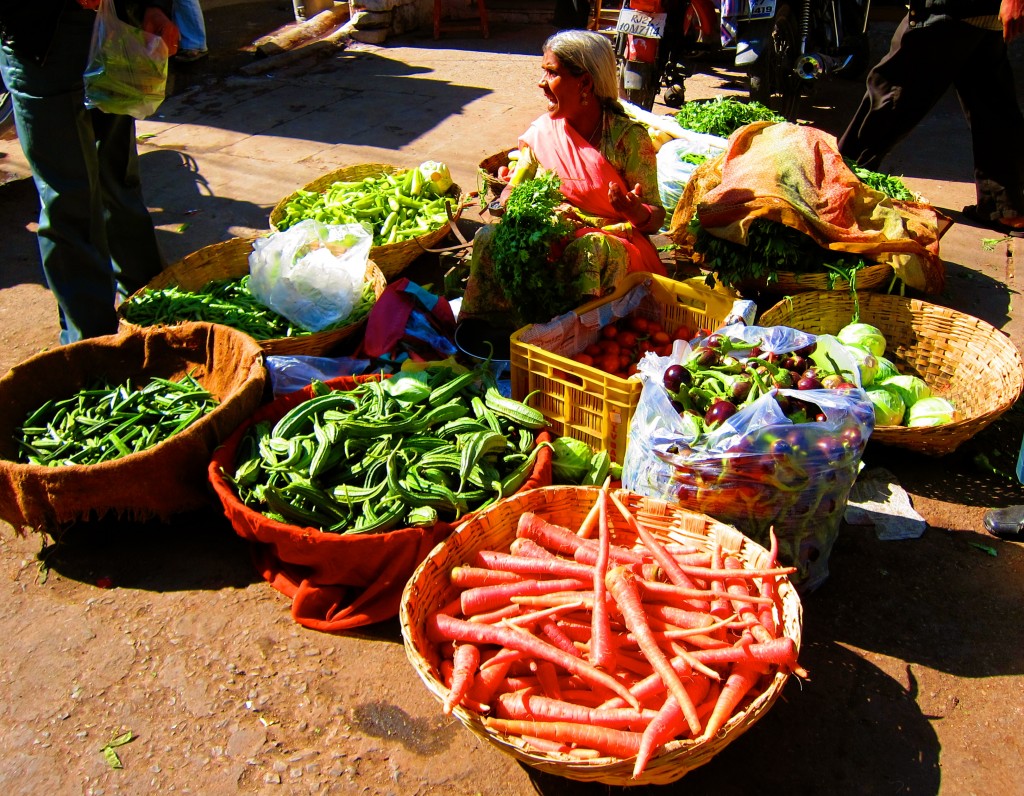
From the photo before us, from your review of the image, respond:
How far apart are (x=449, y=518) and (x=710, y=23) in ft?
18.1

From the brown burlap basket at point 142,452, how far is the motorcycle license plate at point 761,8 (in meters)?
4.64

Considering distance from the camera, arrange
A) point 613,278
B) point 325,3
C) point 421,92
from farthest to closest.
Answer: point 325,3 → point 421,92 → point 613,278

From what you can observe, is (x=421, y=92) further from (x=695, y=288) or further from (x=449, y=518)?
(x=449, y=518)

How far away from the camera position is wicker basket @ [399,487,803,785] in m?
2.14

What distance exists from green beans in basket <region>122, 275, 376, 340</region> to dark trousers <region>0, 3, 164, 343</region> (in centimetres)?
22

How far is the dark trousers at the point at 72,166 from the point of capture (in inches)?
148

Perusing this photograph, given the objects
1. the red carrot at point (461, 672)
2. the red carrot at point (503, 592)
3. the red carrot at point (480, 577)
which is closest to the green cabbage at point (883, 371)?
the red carrot at point (503, 592)

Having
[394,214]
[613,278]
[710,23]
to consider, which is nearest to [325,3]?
[710,23]

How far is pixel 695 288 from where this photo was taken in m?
3.90

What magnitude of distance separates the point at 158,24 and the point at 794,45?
4976mm

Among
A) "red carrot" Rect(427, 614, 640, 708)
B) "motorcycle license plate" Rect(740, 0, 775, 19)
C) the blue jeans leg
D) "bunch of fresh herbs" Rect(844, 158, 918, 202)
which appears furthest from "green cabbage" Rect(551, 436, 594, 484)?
"motorcycle license plate" Rect(740, 0, 775, 19)

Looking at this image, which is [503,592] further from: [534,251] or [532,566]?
[534,251]

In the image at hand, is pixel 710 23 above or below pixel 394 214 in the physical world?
above

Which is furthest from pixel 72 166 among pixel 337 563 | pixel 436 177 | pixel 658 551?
pixel 658 551
